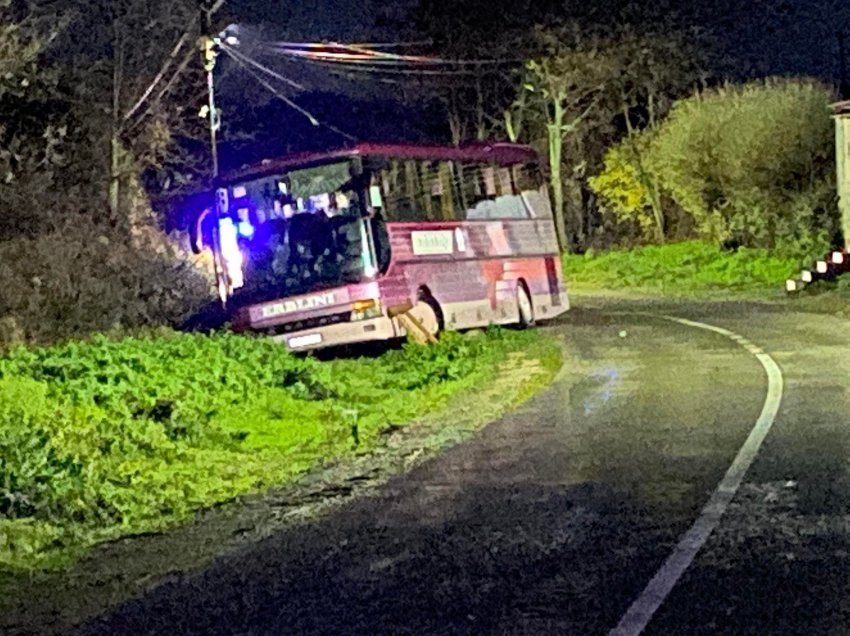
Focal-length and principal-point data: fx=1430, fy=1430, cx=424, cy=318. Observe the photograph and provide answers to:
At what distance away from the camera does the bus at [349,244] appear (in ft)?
74.2

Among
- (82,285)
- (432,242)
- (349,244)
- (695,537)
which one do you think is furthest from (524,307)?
(695,537)

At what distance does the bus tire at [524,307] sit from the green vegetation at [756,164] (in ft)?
45.1

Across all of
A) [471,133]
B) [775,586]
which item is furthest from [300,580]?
[471,133]

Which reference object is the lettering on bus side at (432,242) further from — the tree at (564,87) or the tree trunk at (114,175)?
the tree at (564,87)

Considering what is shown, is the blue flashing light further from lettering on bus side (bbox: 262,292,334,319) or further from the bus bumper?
the bus bumper

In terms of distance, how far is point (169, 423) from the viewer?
535 inches

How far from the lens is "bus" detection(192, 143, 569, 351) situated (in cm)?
2261

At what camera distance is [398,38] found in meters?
54.1

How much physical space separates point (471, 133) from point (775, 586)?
52.4m

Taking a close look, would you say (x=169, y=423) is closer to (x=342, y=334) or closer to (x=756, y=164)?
(x=342, y=334)

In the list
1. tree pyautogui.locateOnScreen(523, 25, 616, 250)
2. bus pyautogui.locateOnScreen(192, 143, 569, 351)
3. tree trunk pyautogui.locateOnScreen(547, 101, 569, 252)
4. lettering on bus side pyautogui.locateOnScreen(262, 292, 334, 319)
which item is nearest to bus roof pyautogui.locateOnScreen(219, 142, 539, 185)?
bus pyautogui.locateOnScreen(192, 143, 569, 351)

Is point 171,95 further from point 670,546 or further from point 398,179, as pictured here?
point 670,546

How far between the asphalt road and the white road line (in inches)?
2.4

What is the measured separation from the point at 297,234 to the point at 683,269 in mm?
23147
